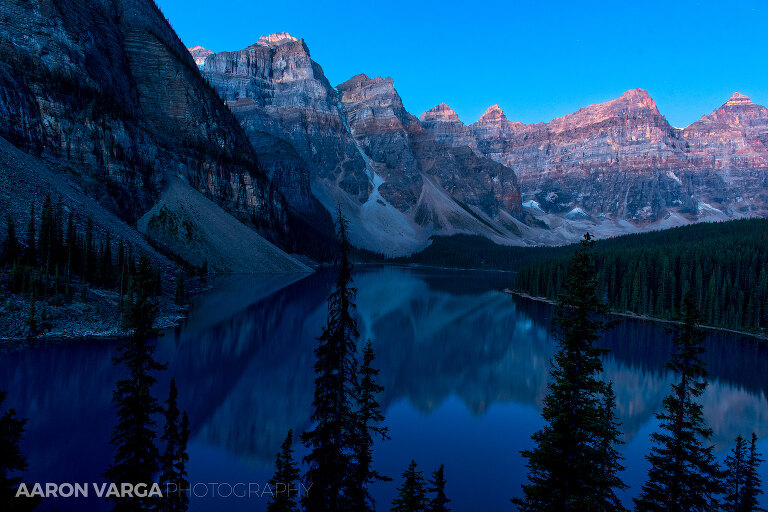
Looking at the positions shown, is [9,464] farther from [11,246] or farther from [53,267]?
[53,267]

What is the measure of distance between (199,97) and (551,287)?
10469 centimetres

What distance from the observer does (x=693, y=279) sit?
7694 centimetres

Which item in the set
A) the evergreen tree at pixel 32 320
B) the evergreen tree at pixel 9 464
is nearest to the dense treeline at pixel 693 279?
the evergreen tree at pixel 32 320

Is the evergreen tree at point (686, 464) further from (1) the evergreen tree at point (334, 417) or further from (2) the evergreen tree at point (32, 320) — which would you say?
(2) the evergreen tree at point (32, 320)

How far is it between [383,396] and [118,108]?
91292 millimetres

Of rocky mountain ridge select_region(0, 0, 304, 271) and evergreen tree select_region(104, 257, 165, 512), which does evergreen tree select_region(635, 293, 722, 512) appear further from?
rocky mountain ridge select_region(0, 0, 304, 271)

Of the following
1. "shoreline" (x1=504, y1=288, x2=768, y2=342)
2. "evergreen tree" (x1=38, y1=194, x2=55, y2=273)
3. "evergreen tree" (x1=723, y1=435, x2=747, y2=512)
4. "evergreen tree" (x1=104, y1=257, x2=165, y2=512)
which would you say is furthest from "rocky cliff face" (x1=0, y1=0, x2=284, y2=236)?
"evergreen tree" (x1=723, y1=435, x2=747, y2=512)

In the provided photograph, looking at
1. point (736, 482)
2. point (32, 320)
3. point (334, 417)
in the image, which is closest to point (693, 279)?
point (736, 482)

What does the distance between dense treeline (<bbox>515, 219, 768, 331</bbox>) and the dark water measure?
42.6ft

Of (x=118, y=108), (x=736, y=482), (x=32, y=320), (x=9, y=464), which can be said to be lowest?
(x=32, y=320)

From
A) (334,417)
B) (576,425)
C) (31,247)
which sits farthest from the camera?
(31,247)

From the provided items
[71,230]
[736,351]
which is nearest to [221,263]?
[71,230]

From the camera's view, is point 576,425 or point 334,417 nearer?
point 334,417

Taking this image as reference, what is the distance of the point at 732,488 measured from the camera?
636 inches
